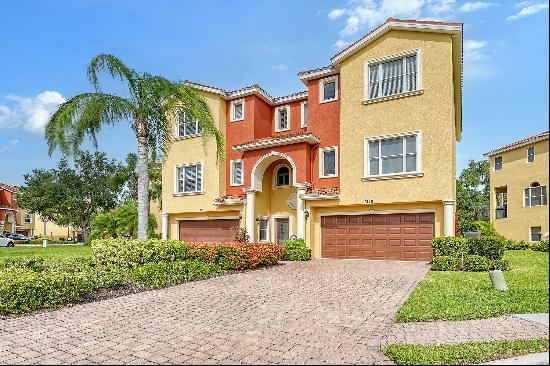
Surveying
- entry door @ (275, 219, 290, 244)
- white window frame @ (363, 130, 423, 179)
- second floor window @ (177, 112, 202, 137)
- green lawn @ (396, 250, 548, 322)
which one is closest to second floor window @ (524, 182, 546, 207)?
white window frame @ (363, 130, 423, 179)

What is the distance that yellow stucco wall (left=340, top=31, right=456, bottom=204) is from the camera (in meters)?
17.3

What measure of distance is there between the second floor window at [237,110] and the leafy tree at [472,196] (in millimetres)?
26502

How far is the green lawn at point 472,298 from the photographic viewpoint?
759cm

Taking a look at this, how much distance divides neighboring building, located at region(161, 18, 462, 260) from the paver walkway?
306 inches

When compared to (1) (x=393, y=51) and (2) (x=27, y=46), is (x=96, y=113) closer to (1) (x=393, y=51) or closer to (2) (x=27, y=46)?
(2) (x=27, y=46)

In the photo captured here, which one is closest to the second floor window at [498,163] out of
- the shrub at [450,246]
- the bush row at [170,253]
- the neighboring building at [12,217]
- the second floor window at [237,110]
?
the shrub at [450,246]

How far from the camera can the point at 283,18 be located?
8.95 meters

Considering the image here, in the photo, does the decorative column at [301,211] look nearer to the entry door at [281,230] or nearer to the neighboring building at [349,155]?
the neighboring building at [349,155]

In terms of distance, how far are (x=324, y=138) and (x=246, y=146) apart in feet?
14.3

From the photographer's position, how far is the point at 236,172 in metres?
24.3

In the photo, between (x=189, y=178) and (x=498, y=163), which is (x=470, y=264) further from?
(x=498, y=163)

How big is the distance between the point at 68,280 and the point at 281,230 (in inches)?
557

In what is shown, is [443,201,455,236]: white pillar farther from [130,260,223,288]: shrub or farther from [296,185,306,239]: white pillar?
[130,260,223,288]: shrub

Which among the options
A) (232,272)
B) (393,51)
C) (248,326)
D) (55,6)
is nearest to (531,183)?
(393,51)
